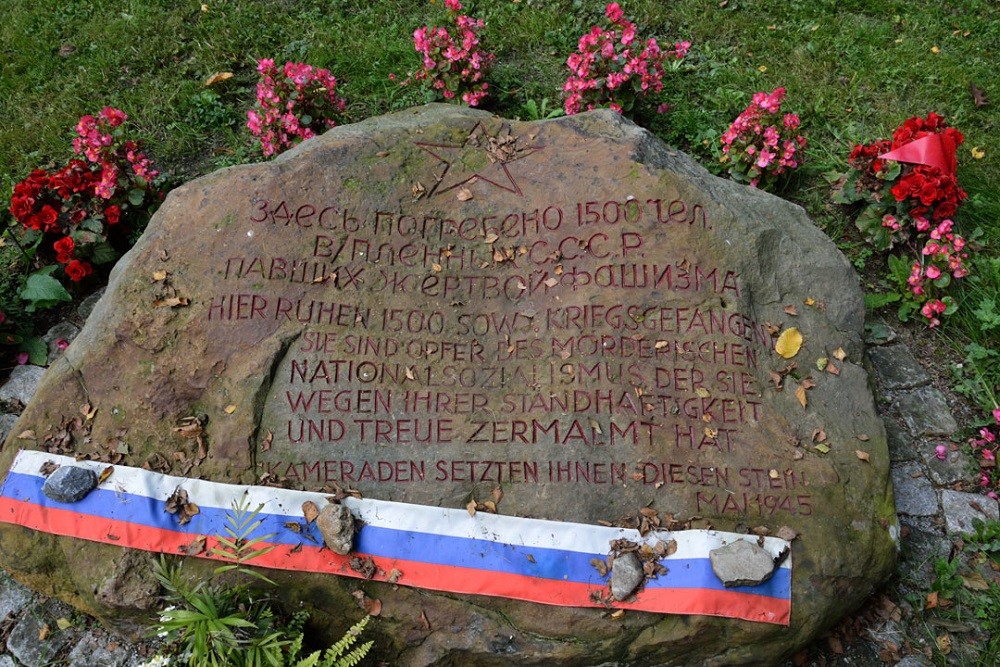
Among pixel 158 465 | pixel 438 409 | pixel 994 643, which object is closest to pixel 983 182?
pixel 994 643

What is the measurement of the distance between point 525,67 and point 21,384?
4.10 meters

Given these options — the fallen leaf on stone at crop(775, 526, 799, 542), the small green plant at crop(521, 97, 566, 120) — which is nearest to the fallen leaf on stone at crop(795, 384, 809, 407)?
the fallen leaf on stone at crop(775, 526, 799, 542)

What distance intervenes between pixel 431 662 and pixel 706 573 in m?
1.16

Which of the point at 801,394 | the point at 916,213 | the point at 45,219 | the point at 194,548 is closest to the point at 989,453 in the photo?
the point at 801,394

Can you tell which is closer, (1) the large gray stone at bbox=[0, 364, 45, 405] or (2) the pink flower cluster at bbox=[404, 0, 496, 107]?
(1) the large gray stone at bbox=[0, 364, 45, 405]

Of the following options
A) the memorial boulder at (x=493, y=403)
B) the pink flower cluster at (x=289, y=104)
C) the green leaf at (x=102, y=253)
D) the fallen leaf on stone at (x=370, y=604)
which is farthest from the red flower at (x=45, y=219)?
the fallen leaf on stone at (x=370, y=604)

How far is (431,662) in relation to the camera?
9.73ft

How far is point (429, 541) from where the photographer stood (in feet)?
9.71

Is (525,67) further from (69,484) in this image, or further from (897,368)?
(69,484)

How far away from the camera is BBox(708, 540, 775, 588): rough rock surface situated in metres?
2.85

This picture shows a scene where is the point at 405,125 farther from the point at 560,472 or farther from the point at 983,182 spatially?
the point at 983,182

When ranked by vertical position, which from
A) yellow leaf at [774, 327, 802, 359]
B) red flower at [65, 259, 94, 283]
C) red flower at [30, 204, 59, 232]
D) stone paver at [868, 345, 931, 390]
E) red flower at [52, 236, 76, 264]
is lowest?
stone paver at [868, 345, 931, 390]

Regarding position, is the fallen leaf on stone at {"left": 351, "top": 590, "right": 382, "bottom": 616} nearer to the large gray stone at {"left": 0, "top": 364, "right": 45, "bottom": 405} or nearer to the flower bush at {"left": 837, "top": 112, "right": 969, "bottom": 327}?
the large gray stone at {"left": 0, "top": 364, "right": 45, "bottom": 405}

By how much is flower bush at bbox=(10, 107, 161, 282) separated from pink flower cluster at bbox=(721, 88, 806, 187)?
3725mm
